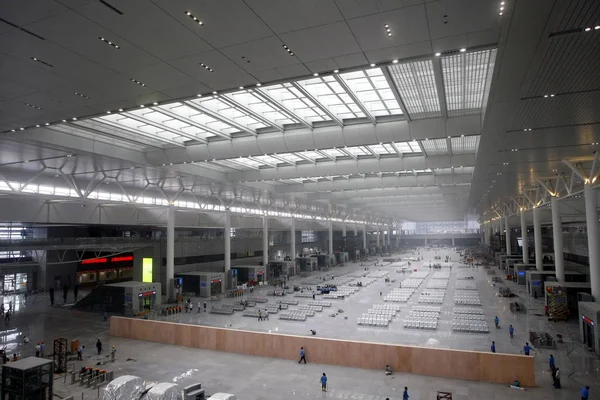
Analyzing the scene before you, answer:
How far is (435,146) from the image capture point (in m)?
26.6

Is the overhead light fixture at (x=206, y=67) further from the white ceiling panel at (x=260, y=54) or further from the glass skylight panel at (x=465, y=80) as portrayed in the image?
the glass skylight panel at (x=465, y=80)

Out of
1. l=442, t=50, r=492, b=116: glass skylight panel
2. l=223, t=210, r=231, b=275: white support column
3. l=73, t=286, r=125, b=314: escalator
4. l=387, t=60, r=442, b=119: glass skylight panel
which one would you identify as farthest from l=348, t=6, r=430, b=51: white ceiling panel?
l=223, t=210, r=231, b=275: white support column

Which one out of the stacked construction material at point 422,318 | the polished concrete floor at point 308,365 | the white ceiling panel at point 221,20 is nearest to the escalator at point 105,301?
the polished concrete floor at point 308,365

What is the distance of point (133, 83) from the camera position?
38.0 ft

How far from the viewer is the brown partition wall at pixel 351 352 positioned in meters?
17.2

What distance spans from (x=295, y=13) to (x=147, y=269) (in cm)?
4183

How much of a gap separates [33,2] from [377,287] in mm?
44930

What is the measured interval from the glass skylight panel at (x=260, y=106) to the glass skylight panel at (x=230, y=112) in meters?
0.57

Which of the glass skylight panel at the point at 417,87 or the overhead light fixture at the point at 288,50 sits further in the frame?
the glass skylight panel at the point at 417,87

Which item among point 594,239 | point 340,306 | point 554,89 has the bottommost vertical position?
point 340,306

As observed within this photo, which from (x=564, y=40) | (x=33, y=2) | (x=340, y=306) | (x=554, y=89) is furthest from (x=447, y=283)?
(x=33, y=2)

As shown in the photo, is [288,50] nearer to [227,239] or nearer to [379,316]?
[379,316]

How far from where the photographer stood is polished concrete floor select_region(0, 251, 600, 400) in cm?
1644

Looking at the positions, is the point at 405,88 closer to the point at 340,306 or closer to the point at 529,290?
the point at 340,306
